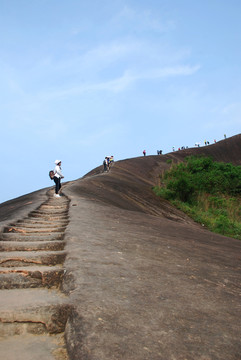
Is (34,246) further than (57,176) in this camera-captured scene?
No

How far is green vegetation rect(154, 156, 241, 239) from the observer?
1207 cm

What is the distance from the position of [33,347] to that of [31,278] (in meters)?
0.86

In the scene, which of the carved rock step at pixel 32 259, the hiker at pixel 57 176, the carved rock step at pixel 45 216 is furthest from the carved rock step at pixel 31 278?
the hiker at pixel 57 176

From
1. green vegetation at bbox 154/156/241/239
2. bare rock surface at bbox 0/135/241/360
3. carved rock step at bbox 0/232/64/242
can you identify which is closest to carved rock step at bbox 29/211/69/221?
carved rock step at bbox 0/232/64/242

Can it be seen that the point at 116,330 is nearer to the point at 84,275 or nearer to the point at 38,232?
the point at 84,275

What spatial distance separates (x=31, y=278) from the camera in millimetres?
2393

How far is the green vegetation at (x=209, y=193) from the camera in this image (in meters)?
12.1

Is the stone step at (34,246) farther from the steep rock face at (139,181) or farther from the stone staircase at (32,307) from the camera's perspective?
the steep rock face at (139,181)

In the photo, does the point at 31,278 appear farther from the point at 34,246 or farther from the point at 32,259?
the point at 34,246

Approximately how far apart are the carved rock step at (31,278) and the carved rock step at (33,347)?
0.66 meters

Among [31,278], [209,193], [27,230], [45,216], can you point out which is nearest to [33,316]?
[31,278]

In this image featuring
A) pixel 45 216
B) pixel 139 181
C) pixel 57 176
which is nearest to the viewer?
pixel 45 216

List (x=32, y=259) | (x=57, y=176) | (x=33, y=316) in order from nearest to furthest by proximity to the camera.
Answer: (x=33, y=316) < (x=32, y=259) < (x=57, y=176)

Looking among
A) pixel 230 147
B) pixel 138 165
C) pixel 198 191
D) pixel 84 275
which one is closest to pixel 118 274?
pixel 84 275
